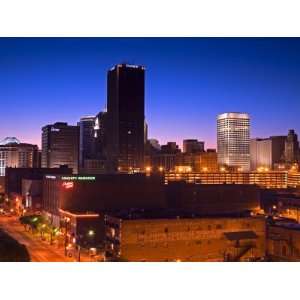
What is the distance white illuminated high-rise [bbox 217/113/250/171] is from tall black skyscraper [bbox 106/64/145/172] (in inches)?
260

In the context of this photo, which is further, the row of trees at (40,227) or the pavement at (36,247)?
the row of trees at (40,227)

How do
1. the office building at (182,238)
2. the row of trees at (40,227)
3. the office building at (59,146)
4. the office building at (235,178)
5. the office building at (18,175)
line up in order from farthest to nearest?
1. the office building at (59,146)
2. the office building at (235,178)
3. the office building at (18,175)
4. the row of trees at (40,227)
5. the office building at (182,238)

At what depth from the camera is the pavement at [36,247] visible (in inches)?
436

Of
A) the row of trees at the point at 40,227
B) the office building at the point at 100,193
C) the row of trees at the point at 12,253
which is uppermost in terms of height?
the office building at the point at 100,193

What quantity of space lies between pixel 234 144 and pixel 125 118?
29.6ft

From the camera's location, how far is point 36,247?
1269cm

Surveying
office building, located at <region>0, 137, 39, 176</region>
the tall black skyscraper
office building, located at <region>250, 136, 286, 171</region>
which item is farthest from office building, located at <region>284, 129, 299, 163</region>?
office building, located at <region>0, 137, 39, 176</region>

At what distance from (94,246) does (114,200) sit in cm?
411

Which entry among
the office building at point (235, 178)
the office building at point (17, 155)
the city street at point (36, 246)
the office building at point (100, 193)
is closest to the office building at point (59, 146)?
the office building at point (17, 155)

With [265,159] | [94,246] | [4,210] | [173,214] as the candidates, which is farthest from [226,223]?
[265,159]

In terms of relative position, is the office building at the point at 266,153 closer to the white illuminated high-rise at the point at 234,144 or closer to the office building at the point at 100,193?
the white illuminated high-rise at the point at 234,144

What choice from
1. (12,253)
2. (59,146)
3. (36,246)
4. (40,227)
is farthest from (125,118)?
(12,253)
